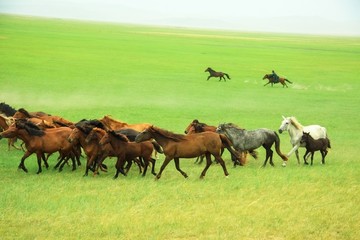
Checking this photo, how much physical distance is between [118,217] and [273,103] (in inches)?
859

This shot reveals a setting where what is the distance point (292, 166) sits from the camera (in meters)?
14.6

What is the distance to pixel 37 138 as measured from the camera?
12859 millimetres

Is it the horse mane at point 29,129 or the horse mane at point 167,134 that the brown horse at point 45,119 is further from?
the horse mane at point 167,134

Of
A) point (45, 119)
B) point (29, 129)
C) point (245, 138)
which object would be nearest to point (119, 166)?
point (29, 129)

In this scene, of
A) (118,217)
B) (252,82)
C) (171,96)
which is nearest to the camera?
(118,217)

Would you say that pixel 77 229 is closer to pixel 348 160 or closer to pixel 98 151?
pixel 98 151

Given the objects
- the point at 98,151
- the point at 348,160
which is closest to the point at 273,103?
the point at 348,160

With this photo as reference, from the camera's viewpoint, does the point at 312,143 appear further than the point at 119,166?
Yes

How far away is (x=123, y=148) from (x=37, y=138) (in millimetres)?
2247

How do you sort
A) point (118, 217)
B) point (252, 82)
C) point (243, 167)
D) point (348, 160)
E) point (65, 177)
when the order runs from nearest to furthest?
1. point (118, 217)
2. point (65, 177)
3. point (243, 167)
4. point (348, 160)
5. point (252, 82)

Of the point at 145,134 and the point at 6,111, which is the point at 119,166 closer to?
the point at 145,134

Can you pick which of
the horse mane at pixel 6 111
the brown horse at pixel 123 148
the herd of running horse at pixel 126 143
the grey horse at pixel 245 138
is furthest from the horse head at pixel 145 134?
the horse mane at pixel 6 111

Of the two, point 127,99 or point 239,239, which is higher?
point 239,239

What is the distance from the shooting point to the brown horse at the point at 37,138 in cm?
1278
